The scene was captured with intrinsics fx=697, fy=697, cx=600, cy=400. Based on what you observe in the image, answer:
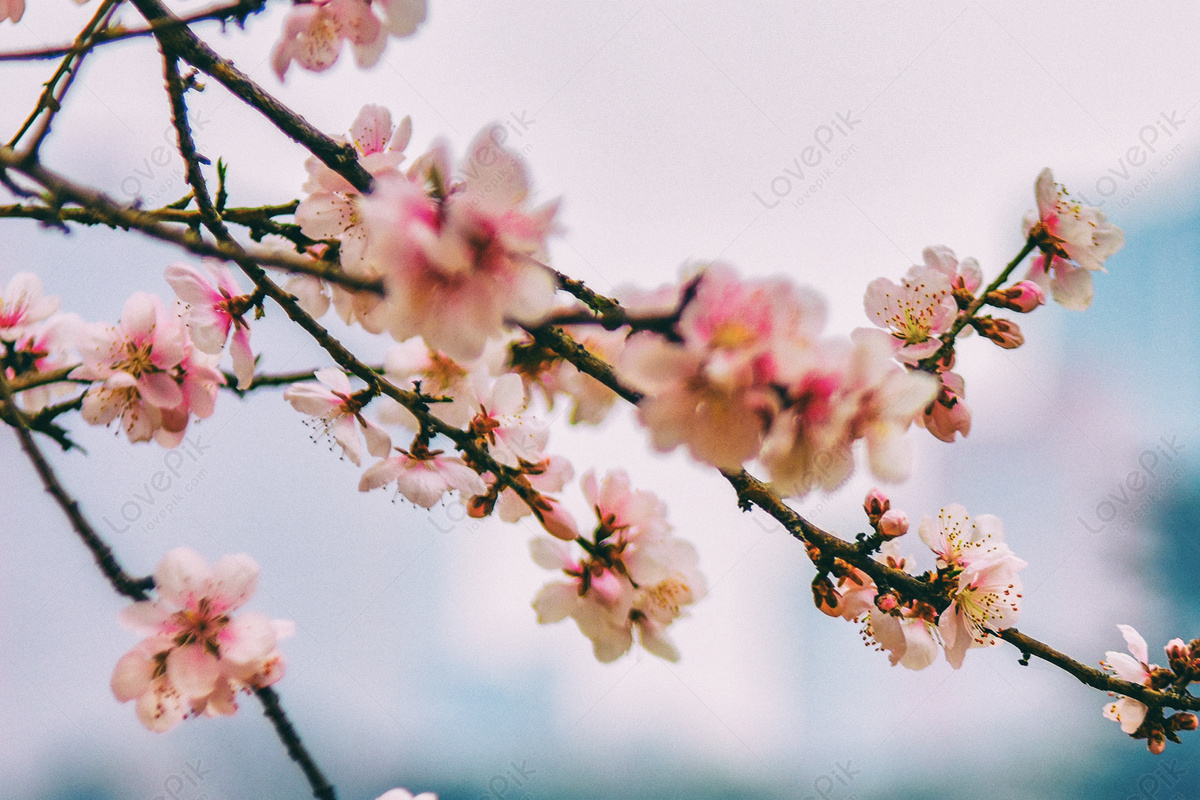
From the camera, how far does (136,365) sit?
85 cm

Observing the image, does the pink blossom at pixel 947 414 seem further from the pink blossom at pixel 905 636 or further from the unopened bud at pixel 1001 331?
the pink blossom at pixel 905 636

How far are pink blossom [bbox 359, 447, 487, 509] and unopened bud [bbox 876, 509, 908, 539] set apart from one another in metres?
0.42

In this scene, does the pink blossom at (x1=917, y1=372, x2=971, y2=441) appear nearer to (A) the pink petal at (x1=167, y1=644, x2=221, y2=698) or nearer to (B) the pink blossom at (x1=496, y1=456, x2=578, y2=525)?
(B) the pink blossom at (x1=496, y1=456, x2=578, y2=525)

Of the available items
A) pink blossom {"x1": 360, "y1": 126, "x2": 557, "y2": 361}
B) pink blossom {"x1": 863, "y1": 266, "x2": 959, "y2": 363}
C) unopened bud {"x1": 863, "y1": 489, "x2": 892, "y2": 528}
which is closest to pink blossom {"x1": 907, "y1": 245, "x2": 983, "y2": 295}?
pink blossom {"x1": 863, "y1": 266, "x2": 959, "y2": 363}

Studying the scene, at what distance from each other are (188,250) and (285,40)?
0.56 metres

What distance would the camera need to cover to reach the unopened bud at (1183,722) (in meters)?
0.83

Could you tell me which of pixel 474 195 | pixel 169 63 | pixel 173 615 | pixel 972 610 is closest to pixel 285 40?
pixel 169 63

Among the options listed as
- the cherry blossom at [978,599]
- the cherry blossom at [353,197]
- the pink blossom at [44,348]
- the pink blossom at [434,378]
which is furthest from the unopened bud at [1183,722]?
the pink blossom at [44,348]

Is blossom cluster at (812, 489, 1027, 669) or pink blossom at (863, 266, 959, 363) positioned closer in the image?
blossom cluster at (812, 489, 1027, 669)

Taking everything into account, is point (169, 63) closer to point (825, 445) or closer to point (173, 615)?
point (173, 615)

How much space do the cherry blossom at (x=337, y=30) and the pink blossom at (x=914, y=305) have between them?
623mm

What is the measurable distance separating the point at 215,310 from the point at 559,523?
0.48 meters

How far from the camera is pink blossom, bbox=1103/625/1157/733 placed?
0.86 m

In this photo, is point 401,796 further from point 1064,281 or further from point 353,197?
point 1064,281
